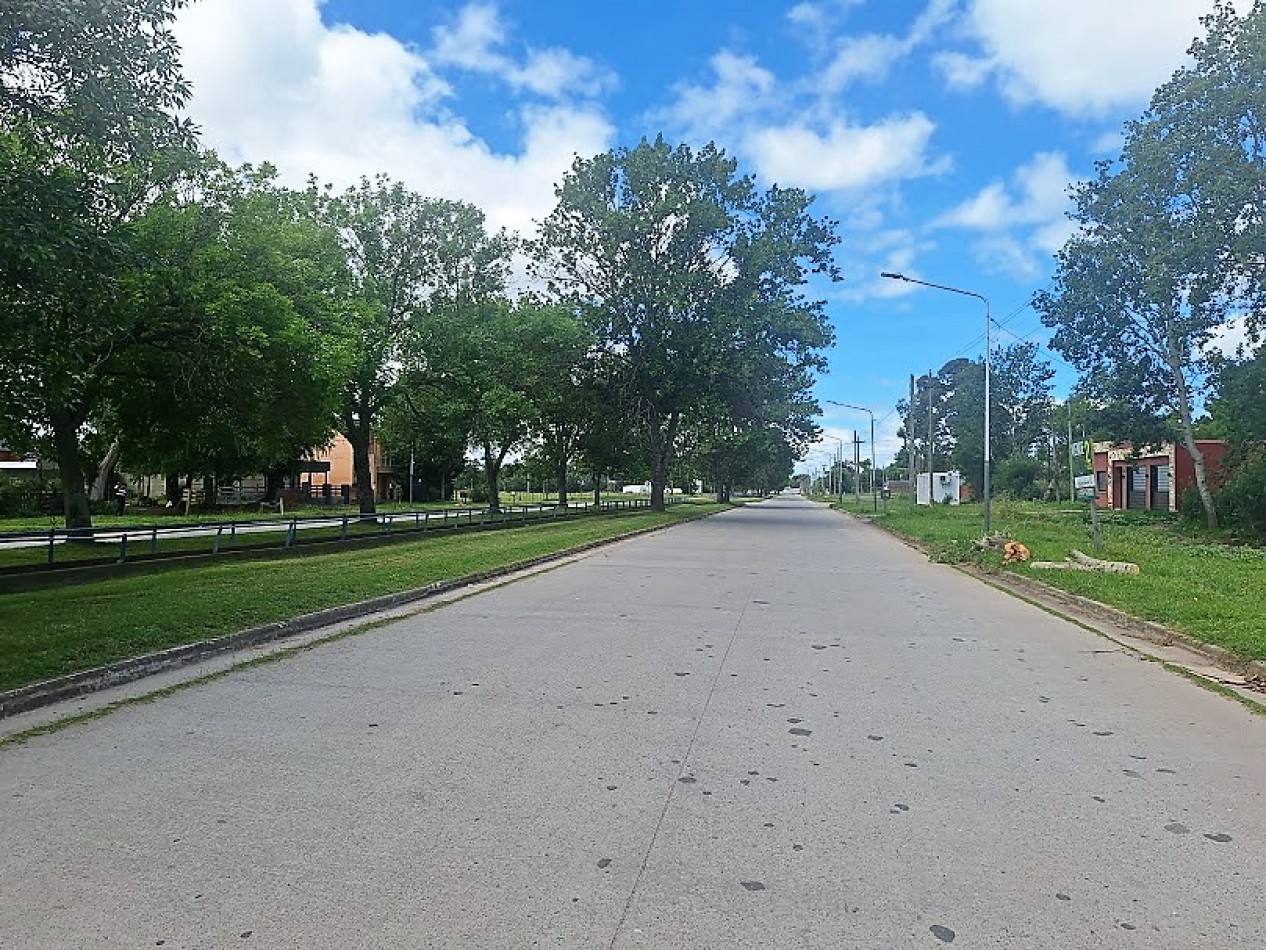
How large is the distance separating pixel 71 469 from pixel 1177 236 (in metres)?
35.3

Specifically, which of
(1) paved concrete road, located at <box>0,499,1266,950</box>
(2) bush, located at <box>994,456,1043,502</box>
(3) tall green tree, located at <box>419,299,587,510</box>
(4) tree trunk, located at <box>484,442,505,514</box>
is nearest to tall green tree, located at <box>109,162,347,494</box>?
(3) tall green tree, located at <box>419,299,587,510</box>

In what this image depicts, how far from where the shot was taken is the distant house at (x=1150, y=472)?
46.5m

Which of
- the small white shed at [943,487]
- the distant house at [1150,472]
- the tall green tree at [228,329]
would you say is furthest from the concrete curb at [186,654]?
the small white shed at [943,487]

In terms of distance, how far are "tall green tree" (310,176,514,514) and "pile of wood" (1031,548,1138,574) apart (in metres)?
21.0

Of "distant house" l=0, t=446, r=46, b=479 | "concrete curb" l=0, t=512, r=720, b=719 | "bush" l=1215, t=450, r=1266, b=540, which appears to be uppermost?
"distant house" l=0, t=446, r=46, b=479

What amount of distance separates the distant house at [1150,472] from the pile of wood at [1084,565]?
2385cm

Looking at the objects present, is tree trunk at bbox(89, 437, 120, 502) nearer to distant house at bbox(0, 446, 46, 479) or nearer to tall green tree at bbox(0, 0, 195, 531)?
distant house at bbox(0, 446, 46, 479)

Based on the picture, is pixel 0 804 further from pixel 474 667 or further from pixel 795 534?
pixel 795 534

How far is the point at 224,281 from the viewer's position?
60.2 feet

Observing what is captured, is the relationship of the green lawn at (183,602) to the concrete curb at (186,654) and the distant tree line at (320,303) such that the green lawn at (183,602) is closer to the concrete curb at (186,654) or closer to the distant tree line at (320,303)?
the concrete curb at (186,654)

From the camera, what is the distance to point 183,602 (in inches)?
438

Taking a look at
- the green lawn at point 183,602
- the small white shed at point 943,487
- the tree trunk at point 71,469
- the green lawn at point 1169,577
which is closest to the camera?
the green lawn at point 183,602

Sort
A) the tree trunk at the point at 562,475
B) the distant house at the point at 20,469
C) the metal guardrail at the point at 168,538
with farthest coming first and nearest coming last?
the tree trunk at the point at 562,475
the distant house at the point at 20,469
the metal guardrail at the point at 168,538

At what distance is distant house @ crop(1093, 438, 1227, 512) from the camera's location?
46.5m
